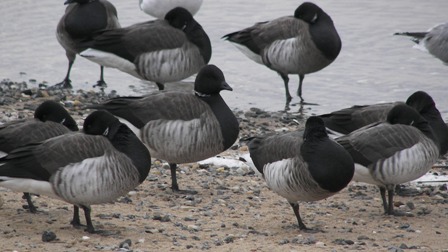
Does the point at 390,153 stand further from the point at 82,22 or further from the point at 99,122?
the point at 82,22

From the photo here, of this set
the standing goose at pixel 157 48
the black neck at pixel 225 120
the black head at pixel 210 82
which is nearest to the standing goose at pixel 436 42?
the standing goose at pixel 157 48

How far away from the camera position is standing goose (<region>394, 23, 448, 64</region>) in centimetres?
1585

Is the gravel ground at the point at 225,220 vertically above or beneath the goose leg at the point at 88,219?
beneath

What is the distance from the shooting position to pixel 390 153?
8766mm

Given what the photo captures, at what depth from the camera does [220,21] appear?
20.8 metres

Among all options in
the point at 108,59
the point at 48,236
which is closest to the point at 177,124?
the point at 48,236

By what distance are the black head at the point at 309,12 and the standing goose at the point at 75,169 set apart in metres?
7.18

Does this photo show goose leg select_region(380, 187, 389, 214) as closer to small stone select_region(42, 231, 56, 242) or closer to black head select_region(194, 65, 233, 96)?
black head select_region(194, 65, 233, 96)

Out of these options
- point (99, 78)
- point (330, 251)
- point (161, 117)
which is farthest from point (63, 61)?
point (330, 251)

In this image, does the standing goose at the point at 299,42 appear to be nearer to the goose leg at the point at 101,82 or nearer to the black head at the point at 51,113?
the goose leg at the point at 101,82

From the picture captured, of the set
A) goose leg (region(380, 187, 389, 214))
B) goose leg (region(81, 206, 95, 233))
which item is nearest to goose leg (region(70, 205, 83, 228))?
goose leg (region(81, 206, 95, 233))

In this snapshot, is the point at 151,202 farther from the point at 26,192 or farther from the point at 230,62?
the point at 230,62

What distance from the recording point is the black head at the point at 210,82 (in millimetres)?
9984

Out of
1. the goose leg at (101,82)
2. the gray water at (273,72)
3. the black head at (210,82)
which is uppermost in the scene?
the black head at (210,82)
